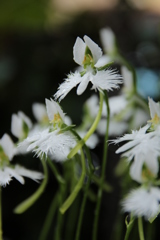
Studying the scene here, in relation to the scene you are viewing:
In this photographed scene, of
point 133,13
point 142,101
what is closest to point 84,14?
point 133,13

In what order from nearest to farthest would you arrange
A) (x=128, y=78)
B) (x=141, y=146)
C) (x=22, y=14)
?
(x=141, y=146) < (x=128, y=78) < (x=22, y=14)

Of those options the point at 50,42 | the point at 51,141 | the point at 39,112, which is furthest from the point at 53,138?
the point at 50,42

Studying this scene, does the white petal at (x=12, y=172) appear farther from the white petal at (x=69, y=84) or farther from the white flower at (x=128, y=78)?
the white flower at (x=128, y=78)

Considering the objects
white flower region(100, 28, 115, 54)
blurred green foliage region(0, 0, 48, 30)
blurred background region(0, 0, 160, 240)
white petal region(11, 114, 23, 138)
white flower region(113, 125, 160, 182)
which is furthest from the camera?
blurred green foliage region(0, 0, 48, 30)

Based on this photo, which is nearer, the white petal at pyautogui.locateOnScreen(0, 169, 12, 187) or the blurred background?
the white petal at pyautogui.locateOnScreen(0, 169, 12, 187)

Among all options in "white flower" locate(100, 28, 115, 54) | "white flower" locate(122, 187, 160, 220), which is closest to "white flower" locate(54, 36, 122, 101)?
"white flower" locate(122, 187, 160, 220)

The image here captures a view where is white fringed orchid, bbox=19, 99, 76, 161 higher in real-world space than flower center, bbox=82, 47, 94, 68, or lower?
lower

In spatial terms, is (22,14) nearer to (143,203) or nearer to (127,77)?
(127,77)

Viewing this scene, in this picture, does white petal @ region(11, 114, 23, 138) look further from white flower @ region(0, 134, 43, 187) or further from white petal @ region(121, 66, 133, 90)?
white petal @ region(121, 66, 133, 90)
